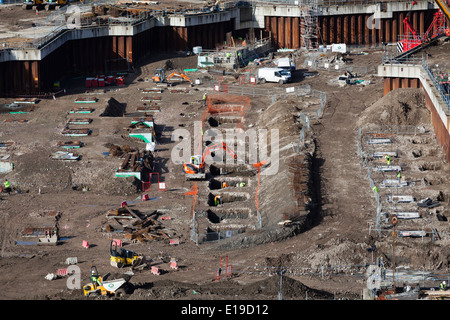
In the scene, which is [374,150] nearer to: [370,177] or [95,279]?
[370,177]

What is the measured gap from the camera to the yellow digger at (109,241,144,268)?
42.5 m

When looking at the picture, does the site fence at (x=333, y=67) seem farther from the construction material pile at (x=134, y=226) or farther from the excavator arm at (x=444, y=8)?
the construction material pile at (x=134, y=226)

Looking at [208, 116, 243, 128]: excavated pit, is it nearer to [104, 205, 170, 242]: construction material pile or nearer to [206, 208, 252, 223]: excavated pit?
[206, 208, 252, 223]: excavated pit

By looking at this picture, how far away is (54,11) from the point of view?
8600 cm

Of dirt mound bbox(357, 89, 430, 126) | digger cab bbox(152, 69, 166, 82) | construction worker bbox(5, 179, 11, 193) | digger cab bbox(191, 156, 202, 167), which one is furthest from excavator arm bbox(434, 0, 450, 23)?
construction worker bbox(5, 179, 11, 193)

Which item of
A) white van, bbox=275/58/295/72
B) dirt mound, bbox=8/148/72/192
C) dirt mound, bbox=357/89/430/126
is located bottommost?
dirt mound, bbox=8/148/72/192

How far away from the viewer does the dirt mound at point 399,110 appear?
58.2m

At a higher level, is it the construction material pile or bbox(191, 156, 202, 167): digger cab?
bbox(191, 156, 202, 167): digger cab

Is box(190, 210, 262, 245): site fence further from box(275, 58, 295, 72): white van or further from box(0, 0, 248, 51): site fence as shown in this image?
box(0, 0, 248, 51): site fence

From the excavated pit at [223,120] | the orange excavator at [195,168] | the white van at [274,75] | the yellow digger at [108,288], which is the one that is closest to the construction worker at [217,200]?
the orange excavator at [195,168]

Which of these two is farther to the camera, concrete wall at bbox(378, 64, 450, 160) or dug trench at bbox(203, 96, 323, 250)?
concrete wall at bbox(378, 64, 450, 160)

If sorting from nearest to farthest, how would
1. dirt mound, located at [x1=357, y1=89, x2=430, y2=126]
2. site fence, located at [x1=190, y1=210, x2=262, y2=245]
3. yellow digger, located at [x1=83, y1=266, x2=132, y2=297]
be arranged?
1. yellow digger, located at [x1=83, y1=266, x2=132, y2=297]
2. site fence, located at [x1=190, y1=210, x2=262, y2=245]
3. dirt mound, located at [x1=357, y1=89, x2=430, y2=126]

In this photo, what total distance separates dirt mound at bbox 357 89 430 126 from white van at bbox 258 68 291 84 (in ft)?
40.8

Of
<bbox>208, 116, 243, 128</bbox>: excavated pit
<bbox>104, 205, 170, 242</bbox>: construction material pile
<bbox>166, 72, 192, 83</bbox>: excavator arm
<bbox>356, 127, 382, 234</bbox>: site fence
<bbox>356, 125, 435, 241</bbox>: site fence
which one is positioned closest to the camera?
<bbox>356, 127, 382, 234</bbox>: site fence
